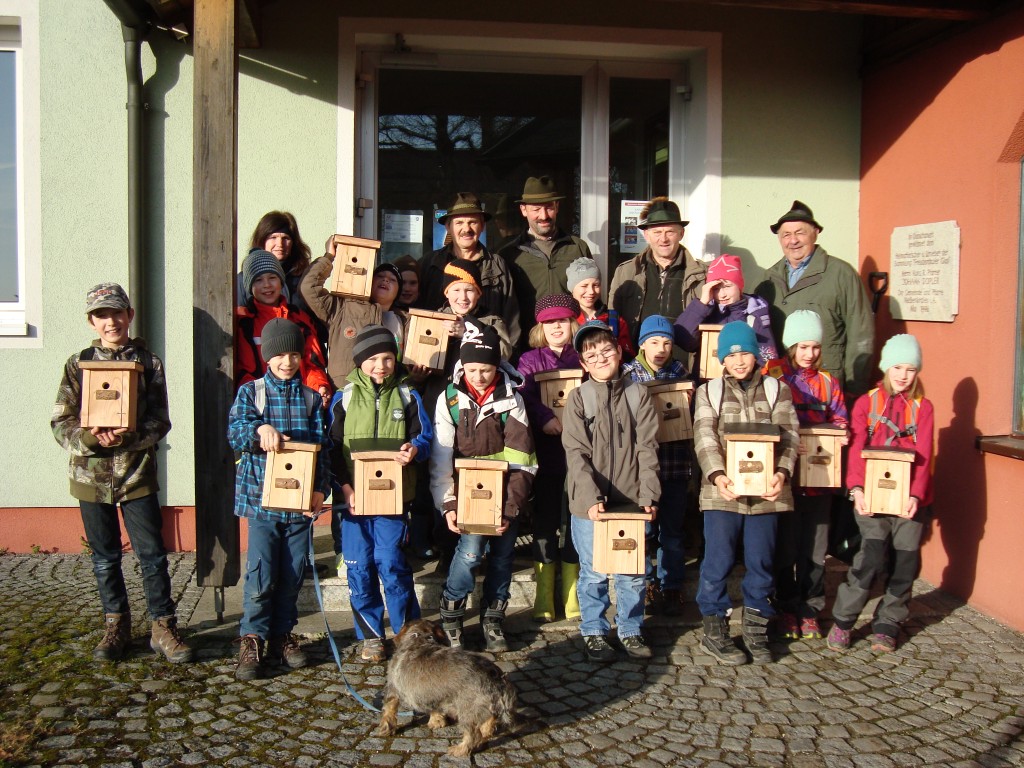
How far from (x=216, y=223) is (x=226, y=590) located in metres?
2.19

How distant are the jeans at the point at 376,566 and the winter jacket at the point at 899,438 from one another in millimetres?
2337

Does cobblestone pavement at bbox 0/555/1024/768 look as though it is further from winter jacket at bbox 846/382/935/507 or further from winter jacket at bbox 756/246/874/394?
winter jacket at bbox 756/246/874/394

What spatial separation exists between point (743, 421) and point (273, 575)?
2370 millimetres

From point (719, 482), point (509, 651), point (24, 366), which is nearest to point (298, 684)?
point (509, 651)

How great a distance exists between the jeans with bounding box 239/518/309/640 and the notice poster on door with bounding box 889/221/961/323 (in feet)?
13.2

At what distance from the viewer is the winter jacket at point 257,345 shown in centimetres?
486

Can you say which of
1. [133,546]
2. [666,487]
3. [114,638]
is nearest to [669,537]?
[666,487]

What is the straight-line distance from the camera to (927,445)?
4.70m

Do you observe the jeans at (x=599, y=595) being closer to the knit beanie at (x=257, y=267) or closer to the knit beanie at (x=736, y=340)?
the knit beanie at (x=736, y=340)

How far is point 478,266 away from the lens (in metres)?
5.41

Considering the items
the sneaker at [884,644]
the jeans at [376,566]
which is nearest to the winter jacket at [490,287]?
the jeans at [376,566]

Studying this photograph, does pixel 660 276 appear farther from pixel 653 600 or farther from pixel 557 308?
pixel 653 600

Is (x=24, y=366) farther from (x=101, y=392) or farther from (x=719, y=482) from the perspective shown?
(x=719, y=482)

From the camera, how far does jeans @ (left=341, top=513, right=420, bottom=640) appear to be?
4.32m
